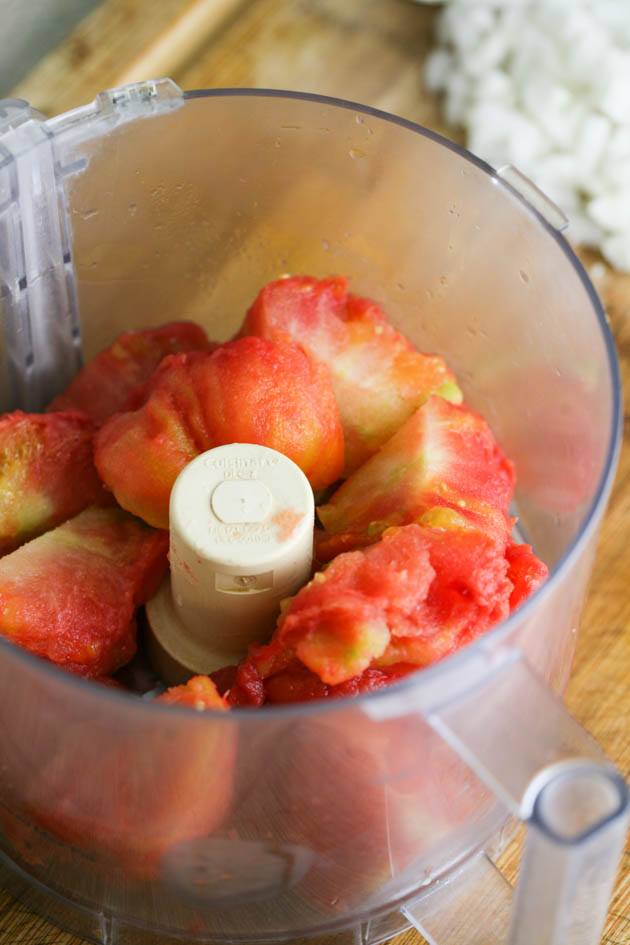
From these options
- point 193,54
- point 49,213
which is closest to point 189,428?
point 49,213

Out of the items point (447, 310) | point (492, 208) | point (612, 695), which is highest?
point (492, 208)

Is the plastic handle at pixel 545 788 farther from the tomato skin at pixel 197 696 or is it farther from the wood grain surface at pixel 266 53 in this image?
the wood grain surface at pixel 266 53

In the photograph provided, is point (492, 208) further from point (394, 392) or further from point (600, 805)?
point (600, 805)

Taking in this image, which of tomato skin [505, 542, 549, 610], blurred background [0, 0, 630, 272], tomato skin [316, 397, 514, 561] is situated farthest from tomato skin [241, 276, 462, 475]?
blurred background [0, 0, 630, 272]

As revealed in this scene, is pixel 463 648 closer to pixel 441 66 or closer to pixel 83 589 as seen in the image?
pixel 83 589

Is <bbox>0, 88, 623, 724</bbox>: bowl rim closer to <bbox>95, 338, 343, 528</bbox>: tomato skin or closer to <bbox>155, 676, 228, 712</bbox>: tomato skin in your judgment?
<bbox>155, 676, 228, 712</bbox>: tomato skin

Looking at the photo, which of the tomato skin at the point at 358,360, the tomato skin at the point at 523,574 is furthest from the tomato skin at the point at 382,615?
the tomato skin at the point at 358,360
